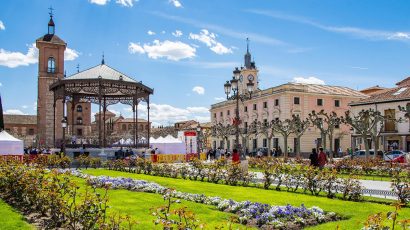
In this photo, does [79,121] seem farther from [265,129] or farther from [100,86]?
[100,86]


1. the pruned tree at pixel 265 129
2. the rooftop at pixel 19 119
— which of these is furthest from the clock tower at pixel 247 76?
the rooftop at pixel 19 119

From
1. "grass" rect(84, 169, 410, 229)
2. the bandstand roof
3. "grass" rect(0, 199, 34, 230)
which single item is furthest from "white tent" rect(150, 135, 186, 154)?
"grass" rect(0, 199, 34, 230)

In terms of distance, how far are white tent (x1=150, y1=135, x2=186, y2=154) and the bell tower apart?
89.9 feet

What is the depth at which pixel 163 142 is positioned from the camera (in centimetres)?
3600

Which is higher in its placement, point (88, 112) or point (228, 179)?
point (88, 112)

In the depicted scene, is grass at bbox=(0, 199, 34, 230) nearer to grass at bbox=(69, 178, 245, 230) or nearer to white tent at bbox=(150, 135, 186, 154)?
grass at bbox=(69, 178, 245, 230)

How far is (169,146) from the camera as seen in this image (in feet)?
118

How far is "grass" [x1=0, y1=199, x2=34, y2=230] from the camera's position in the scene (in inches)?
305

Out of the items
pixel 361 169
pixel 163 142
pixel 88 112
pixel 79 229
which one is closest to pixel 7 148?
pixel 163 142

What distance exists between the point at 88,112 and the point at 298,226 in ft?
281

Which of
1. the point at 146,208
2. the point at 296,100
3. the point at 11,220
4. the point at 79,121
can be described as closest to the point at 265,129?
the point at 296,100

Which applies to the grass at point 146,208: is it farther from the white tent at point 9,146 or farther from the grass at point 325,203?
the white tent at point 9,146

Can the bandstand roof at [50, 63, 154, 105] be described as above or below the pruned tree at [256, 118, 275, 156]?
above

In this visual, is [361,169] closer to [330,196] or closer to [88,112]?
[330,196]
